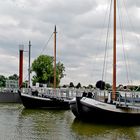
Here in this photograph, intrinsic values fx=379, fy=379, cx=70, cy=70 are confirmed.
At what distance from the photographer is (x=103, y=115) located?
2298 cm

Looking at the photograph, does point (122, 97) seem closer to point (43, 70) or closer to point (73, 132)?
point (73, 132)

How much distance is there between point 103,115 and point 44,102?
15.2 m

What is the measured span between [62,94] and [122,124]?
15.0 metres

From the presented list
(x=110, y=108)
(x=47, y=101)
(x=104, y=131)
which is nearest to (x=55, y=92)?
(x=47, y=101)

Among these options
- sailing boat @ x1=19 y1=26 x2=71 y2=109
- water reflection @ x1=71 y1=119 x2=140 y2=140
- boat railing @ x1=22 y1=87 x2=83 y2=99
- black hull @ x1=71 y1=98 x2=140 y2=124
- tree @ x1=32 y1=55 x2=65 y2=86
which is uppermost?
tree @ x1=32 y1=55 x2=65 y2=86

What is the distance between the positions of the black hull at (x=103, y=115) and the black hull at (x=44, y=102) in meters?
13.0

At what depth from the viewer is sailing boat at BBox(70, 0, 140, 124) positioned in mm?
22797

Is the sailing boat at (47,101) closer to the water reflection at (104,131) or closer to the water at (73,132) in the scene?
the water reflection at (104,131)

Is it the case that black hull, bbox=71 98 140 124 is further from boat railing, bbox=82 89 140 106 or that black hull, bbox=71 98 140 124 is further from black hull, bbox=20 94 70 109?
black hull, bbox=20 94 70 109

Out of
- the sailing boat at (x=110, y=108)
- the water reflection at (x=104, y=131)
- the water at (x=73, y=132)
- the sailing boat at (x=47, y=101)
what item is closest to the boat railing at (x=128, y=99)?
the sailing boat at (x=110, y=108)

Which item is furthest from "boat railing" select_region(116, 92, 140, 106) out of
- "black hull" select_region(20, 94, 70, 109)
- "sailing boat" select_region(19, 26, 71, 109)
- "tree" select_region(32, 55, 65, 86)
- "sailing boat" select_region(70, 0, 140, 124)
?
"tree" select_region(32, 55, 65, 86)

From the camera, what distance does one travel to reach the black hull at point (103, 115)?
22844mm

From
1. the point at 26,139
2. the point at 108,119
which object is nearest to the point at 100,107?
the point at 108,119

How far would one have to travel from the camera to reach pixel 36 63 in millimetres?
72812
